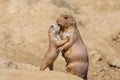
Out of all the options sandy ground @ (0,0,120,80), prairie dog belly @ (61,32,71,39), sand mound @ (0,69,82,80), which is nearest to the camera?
sand mound @ (0,69,82,80)

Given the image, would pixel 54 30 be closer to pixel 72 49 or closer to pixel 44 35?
pixel 72 49

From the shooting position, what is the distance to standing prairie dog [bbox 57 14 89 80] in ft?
23.5

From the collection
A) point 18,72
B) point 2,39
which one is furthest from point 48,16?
point 18,72

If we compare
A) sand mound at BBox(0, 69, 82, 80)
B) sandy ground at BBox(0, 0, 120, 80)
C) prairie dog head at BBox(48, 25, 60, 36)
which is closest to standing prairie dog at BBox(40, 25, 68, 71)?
prairie dog head at BBox(48, 25, 60, 36)

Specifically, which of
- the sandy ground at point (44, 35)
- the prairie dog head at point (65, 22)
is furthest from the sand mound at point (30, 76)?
the sandy ground at point (44, 35)

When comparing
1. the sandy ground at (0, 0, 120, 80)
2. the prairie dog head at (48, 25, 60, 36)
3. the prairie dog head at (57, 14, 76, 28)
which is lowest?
the sandy ground at (0, 0, 120, 80)

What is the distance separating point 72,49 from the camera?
7184 mm

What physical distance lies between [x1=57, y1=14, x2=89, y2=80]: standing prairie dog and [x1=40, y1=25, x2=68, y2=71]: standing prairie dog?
106mm

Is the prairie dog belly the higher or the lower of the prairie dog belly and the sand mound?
the higher

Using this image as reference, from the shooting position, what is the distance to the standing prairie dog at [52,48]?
22.6 feet

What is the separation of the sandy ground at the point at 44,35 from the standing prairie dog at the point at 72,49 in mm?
4131

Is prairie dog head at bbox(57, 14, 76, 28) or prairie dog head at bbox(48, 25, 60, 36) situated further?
prairie dog head at bbox(57, 14, 76, 28)

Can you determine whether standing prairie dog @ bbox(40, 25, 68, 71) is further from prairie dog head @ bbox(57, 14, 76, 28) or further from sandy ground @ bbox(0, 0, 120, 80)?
sandy ground @ bbox(0, 0, 120, 80)

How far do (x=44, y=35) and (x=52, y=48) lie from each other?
257 inches
